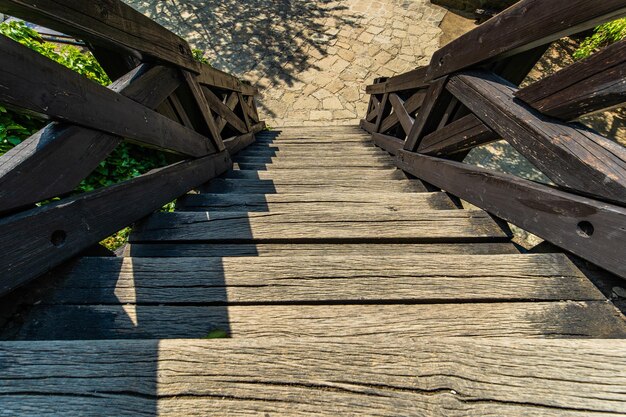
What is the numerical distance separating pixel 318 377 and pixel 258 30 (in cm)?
907

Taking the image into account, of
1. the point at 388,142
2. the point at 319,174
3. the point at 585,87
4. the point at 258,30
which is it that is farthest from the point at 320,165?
the point at 258,30

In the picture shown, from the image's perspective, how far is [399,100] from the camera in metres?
3.37

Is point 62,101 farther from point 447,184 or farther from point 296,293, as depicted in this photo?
point 447,184

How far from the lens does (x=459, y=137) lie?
6.12 ft

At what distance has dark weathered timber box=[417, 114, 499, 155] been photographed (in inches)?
66.0

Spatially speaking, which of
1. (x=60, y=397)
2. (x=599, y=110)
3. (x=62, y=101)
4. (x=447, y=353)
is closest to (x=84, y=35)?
(x=62, y=101)

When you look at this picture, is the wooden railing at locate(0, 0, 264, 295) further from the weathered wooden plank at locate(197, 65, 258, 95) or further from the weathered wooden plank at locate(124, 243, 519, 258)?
the weathered wooden plank at locate(197, 65, 258, 95)

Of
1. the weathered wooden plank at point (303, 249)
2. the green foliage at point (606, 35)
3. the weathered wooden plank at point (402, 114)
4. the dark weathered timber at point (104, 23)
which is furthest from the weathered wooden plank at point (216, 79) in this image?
the green foliage at point (606, 35)

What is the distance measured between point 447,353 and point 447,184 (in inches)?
→ 56.4

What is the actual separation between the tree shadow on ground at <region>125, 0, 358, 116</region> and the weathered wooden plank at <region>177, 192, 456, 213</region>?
5112 millimetres

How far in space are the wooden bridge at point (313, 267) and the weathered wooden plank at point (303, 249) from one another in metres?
0.01

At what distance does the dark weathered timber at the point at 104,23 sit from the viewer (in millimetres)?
923

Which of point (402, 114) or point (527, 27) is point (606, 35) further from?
point (527, 27)

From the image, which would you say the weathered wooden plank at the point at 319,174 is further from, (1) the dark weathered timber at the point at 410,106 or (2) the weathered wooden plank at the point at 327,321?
(2) the weathered wooden plank at the point at 327,321
